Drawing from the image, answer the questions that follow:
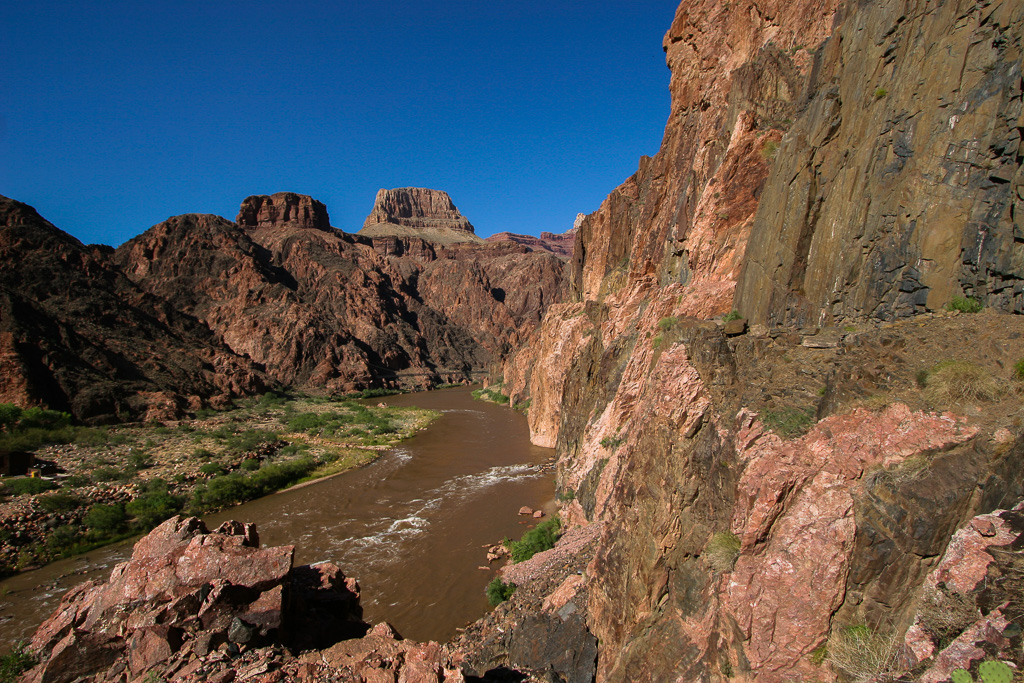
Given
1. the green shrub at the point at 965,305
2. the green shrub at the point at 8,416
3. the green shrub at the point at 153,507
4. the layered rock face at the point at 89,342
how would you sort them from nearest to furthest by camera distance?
the green shrub at the point at 965,305
the green shrub at the point at 153,507
the green shrub at the point at 8,416
the layered rock face at the point at 89,342

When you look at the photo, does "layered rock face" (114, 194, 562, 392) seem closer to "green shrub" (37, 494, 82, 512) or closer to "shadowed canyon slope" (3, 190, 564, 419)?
"shadowed canyon slope" (3, 190, 564, 419)

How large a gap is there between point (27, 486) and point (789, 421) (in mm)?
29594

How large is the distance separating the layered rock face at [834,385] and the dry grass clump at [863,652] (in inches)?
5.6

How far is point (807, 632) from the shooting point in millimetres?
5492

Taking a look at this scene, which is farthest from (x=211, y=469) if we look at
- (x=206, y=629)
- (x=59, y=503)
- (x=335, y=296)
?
(x=335, y=296)

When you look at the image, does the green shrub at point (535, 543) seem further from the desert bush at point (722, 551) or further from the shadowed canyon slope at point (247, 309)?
the shadowed canyon slope at point (247, 309)

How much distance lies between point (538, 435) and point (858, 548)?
91.1 ft

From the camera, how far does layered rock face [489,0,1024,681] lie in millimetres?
5387

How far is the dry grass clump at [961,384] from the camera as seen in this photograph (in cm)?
543

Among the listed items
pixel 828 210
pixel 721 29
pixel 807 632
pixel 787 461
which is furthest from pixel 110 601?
pixel 721 29

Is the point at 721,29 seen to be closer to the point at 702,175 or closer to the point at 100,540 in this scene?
the point at 702,175

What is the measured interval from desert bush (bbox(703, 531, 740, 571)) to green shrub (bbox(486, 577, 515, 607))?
7.64 metres

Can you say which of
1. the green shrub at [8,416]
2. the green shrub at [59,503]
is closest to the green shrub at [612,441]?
the green shrub at [59,503]

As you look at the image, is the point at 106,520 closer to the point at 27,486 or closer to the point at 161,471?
the point at 27,486
